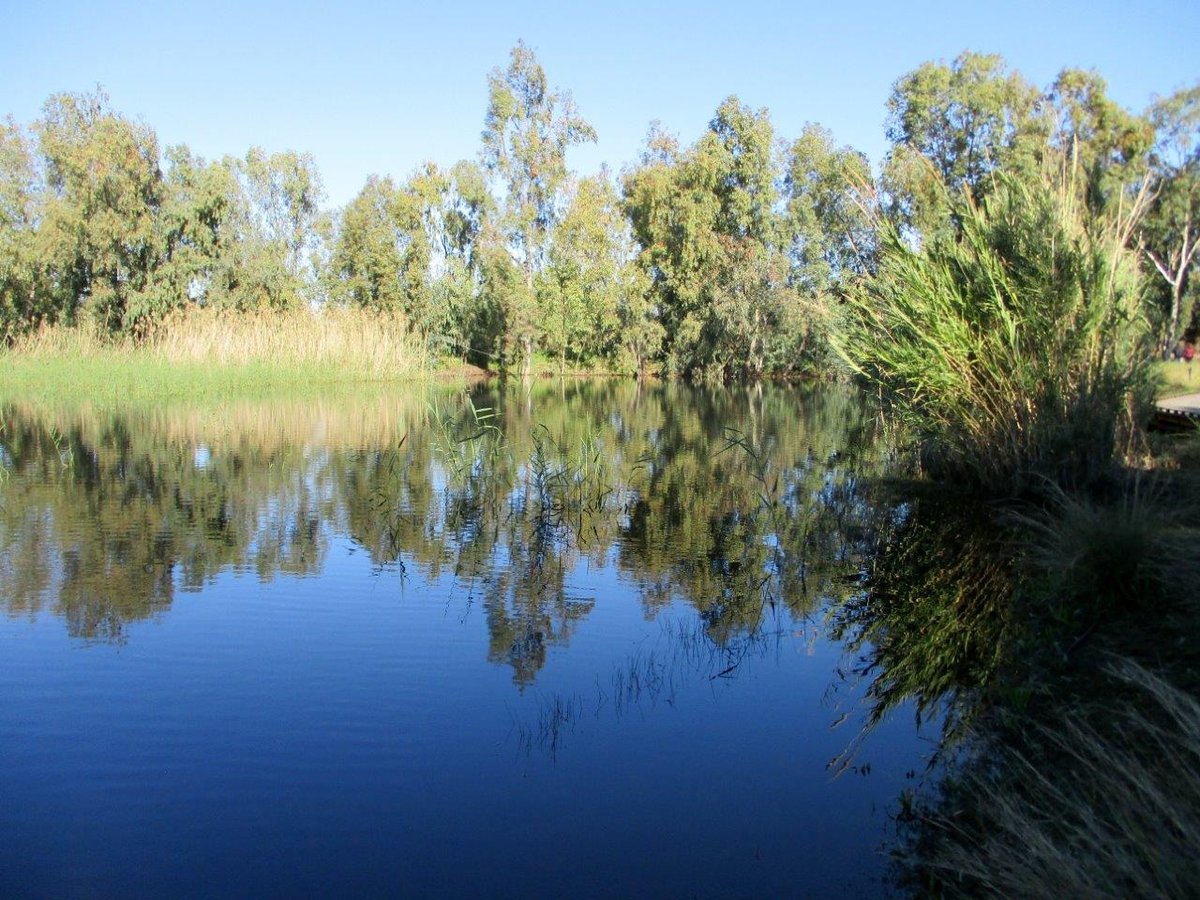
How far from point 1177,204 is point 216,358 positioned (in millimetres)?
35543

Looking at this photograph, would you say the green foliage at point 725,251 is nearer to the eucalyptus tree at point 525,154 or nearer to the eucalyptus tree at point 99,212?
the eucalyptus tree at point 525,154

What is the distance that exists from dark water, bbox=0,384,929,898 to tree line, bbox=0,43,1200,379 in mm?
27242

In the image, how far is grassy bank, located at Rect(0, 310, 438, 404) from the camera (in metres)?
28.5

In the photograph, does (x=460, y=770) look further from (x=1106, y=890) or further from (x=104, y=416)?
(x=104, y=416)

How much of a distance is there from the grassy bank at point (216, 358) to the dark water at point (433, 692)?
52.1ft

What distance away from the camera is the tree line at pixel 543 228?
37688 millimetres

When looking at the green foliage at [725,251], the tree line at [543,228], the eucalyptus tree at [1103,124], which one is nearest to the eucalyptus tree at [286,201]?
the tree line at [543,228]

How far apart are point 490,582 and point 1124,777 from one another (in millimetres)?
5812

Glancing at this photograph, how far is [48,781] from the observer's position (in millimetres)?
5047

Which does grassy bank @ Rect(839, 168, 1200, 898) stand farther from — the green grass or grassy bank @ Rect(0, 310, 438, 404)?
grassy bank @ Rect(0, 310, 438, 404)

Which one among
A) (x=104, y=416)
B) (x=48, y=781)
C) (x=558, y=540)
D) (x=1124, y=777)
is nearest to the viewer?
(x=1124, y=777)

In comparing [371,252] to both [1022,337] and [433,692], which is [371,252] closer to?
[1022,337]

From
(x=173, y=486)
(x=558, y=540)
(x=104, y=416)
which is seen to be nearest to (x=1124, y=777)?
(x=558, y=540)

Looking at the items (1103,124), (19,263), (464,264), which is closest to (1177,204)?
(1103,124)
